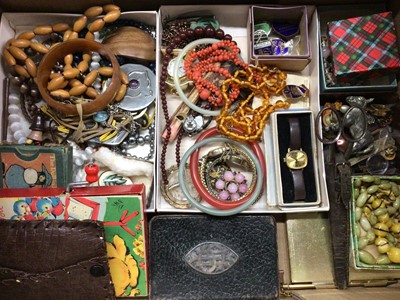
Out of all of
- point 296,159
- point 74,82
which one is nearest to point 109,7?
point 74,82

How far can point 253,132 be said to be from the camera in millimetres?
1421

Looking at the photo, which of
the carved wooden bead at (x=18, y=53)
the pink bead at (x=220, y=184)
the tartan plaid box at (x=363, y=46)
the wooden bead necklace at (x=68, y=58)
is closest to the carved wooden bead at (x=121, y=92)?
the wooden bead necklace at (x=68, y=58)

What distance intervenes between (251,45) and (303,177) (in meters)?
0.45

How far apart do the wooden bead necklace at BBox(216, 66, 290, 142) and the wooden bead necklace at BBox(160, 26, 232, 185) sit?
0.51 ft

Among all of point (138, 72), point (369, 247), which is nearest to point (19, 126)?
point (138, 72)

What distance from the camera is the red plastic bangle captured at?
1.38 m

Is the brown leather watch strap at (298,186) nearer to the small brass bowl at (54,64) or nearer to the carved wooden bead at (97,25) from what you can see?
the small brass bowl at (54,64)

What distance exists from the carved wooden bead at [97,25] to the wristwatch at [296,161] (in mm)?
686

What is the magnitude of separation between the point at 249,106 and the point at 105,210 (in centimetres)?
58

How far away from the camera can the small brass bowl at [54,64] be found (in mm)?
1379

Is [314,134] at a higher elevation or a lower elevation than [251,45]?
lower

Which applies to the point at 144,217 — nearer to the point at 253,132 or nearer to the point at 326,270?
the point at 253,132

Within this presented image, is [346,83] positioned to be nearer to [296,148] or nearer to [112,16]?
[296,148]

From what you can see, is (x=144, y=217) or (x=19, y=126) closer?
(x=144, y=217)
